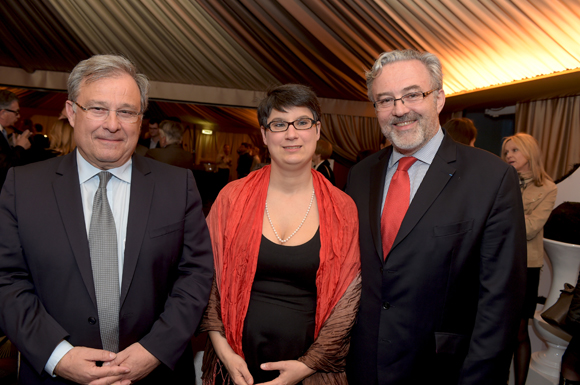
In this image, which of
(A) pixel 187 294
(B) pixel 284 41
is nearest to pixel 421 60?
(A) pixel 187 294

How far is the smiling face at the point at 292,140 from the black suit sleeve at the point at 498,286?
75 centimetres

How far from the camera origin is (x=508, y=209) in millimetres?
1344

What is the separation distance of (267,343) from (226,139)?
14159 millimetres

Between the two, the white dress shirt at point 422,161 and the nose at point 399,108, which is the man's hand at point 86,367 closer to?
the white dress shirt at point 422,161

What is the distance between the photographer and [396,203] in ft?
4.89

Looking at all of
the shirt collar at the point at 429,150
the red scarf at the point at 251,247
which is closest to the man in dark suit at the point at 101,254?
the red scarf at the point at 251,247

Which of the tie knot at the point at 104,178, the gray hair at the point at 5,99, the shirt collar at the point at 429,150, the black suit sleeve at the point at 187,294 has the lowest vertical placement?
the black suit sleeve at the point at 187,294

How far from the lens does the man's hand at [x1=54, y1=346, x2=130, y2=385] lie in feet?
3.86

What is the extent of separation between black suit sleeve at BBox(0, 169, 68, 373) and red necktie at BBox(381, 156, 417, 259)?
3.91 ft

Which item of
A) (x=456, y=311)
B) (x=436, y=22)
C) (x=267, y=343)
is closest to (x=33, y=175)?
(x=267, y=343)

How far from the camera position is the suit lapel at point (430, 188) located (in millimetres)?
1397

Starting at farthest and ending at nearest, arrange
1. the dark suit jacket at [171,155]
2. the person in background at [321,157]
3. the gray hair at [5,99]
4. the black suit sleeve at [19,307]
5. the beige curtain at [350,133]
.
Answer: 1. the beige curtain at [350,133]
2. the person in background at [321,157]
3. the dark suit jacket at [171,155]
4. the gray hair at [5,99]
5. the black suit sleeve at [19,307]

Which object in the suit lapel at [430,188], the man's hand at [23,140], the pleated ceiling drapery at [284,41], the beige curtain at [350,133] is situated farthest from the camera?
the beige curtain at [350,133]

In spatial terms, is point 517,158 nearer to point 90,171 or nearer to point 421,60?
point 421,60
